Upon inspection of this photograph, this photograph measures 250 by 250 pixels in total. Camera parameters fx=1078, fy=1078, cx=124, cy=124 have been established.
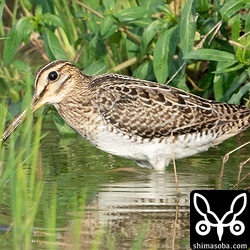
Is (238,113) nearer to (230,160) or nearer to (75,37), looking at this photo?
(230,160)

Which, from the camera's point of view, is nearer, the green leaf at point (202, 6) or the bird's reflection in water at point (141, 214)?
the bird's reflection in water at point (141, 214)

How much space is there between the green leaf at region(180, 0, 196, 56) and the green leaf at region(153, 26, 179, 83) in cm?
31

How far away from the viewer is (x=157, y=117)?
8.66 metres

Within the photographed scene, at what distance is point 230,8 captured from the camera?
806 cm

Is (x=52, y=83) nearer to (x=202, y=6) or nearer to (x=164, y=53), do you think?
(x=164, y=53)

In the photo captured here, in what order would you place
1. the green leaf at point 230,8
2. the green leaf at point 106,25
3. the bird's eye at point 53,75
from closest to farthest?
the green leaf at point 230,8
the bird's eye at point 53,75
the green leaf at point 106,25

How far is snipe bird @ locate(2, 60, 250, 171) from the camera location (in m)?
8.55

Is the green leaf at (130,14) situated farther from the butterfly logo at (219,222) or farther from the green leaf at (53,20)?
the butterfly logo at (219,222)

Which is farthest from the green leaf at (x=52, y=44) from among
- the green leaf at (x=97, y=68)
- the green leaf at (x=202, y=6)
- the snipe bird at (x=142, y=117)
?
the green leaf at (x=202, y=6)

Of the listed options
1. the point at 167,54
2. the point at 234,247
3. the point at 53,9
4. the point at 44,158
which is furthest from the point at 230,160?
the point at 234,247

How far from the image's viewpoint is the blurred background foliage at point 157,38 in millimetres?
8367

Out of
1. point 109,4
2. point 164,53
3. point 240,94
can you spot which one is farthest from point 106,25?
point 240,94

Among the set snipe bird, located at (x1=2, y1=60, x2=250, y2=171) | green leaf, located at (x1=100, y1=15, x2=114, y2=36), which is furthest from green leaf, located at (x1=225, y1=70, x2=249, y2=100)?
green leaf, located at (x1=100, y1=15, x2=114, y2=36)

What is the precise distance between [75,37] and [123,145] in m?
2.64
